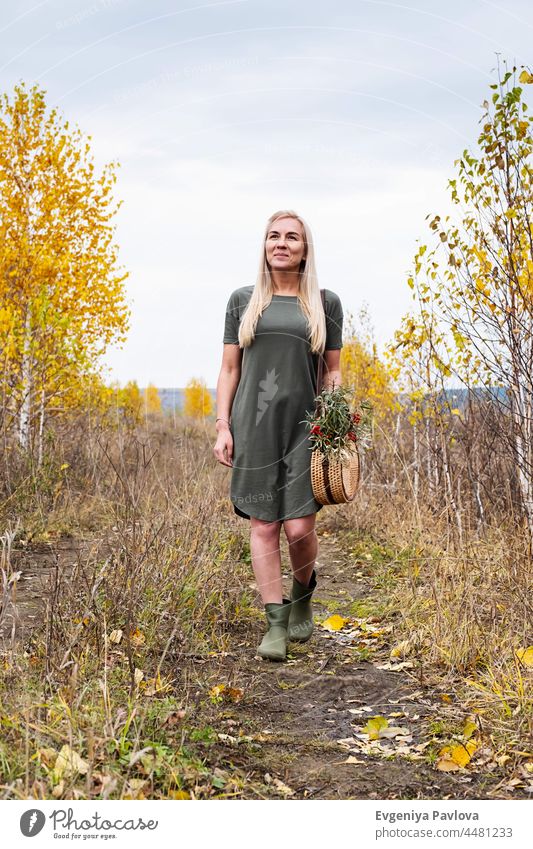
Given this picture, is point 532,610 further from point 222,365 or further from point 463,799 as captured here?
point 222,365

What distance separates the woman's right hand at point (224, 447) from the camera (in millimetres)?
3678

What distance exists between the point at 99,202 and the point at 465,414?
585cm

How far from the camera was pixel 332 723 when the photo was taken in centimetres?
304

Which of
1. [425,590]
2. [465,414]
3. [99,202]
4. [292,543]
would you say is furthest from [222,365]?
[99,202]

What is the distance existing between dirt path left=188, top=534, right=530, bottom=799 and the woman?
9.5 inches

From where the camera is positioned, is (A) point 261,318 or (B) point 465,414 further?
(B) point 465,414

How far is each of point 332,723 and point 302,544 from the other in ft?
2.95

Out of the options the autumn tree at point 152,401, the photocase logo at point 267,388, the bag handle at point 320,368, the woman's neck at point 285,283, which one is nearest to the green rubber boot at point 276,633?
the photocase logo at point 267,388

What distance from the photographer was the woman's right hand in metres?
3.68

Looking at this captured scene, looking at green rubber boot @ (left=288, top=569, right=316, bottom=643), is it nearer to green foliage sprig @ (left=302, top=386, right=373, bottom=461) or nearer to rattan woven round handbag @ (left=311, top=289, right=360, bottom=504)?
rattan woven round handbag @ (left=311, top=289, right=360, bottom=504)

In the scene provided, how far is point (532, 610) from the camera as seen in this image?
11.1ft

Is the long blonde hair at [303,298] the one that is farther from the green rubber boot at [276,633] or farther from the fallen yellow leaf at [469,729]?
the fallen yellow leaf at [469,729]

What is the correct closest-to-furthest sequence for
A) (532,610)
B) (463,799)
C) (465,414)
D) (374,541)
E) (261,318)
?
(463,799) < (532,610) < (261,318) < (465,414) < (374,541)
